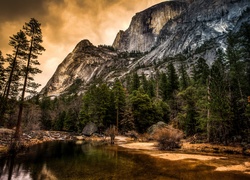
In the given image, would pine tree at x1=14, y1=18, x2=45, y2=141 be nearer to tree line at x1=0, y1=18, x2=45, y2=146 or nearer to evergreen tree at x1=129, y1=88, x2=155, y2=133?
tree line at x1=0, y1=18, x2=45, y2=146

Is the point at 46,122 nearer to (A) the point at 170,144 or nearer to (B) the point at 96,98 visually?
(B) the point at 96,98

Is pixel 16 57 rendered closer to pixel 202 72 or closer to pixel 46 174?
pixel 46 174

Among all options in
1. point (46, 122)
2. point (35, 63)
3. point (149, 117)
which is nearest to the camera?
point (35, 63)

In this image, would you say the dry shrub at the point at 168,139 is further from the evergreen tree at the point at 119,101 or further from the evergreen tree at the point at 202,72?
the evergreen tree at the point at 119,101

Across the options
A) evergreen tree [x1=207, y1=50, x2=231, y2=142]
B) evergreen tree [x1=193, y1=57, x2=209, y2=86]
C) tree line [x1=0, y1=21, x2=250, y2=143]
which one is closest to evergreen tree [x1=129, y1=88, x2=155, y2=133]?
tree line [x1=0, y1=21, x2=250, y2=143]

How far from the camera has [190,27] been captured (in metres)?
138

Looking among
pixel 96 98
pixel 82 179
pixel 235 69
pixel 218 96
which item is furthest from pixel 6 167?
pixel 96 98

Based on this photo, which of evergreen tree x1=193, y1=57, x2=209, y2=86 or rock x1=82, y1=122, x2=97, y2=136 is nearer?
evergreen tree x1=193, y1=57, x2=209, y2=86

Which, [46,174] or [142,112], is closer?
[46,174]

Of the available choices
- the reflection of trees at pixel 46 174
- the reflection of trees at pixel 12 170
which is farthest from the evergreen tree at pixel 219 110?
the reflection of trees at pixel 12 170

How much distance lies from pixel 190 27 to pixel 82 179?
153 metres

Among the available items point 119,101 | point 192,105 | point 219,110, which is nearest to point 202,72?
point 192,105

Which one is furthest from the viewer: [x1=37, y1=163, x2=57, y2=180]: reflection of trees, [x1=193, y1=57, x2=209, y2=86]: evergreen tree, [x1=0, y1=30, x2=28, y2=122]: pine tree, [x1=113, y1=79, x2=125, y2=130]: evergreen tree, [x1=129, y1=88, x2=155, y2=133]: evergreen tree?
[x1=113, y1=79, x2=125, y2=130]: evergreen tree

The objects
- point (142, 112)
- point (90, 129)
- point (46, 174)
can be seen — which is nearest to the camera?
point (46, 174)
